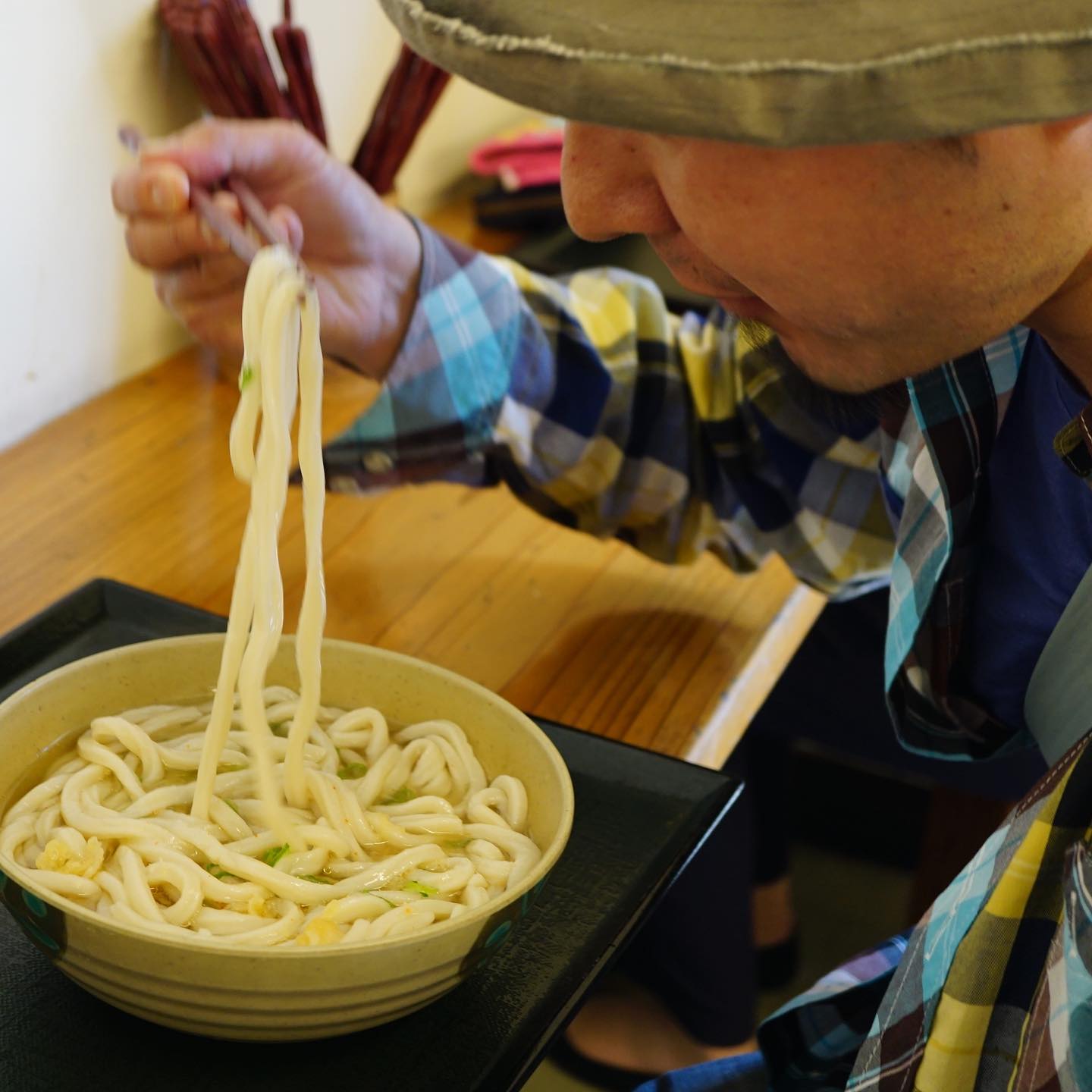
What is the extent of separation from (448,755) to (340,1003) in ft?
0.71

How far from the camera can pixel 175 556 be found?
123cm

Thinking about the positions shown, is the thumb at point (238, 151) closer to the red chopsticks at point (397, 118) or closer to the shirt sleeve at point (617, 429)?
the shirt sleeve at point (617, 429)

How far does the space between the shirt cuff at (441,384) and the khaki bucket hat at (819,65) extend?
63cm

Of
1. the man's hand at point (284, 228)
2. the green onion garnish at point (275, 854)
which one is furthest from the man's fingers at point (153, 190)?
the green onion garnish at point (275, 854)

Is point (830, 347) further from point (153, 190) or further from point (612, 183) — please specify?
point (153, 190)

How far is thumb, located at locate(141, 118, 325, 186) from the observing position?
3.39ft

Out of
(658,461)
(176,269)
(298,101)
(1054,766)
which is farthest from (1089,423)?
(298,101)

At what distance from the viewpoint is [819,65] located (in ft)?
1.81

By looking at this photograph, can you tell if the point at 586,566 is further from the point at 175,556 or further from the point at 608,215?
the point at 608,215

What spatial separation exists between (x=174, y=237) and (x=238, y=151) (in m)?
0.10

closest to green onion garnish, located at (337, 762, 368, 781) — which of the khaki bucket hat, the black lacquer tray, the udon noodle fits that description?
the udon noodle

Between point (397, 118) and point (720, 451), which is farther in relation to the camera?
point (397, 118)

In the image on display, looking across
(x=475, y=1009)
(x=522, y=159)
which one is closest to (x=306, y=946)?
(x=475, y=1009)

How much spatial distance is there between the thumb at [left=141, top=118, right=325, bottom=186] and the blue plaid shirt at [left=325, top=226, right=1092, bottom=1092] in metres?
0.14
